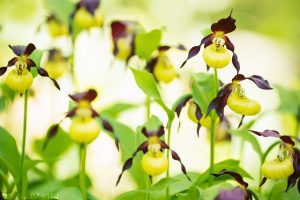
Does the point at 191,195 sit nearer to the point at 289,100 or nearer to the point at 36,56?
the point at 36,56

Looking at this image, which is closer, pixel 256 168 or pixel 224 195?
pixel 224 195

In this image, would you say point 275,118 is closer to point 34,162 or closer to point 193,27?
point 193,27

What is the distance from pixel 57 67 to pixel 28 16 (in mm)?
2423

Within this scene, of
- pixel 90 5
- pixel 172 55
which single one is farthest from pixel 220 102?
pixel 172 55

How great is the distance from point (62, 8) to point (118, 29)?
248mm

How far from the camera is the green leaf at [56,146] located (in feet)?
6.82

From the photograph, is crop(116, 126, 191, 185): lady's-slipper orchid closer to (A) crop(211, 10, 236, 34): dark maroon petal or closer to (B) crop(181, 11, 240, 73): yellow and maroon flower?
(B) crop(181, 11, 240, 73): yellow and maroon flower

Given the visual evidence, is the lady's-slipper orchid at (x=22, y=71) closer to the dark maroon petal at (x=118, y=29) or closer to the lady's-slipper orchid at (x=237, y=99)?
the lady's-slipper orchid at (x=237, y=99)

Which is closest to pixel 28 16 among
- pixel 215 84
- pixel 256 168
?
pixel 256 168

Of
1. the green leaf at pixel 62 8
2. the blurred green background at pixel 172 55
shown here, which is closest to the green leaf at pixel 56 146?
the blurred green background at pixel 172 55

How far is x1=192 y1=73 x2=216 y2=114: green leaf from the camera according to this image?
1.44 m

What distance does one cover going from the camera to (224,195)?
3.73 feet

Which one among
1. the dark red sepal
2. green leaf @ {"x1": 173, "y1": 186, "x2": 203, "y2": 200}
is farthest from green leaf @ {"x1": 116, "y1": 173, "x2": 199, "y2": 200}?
the dark red sepal

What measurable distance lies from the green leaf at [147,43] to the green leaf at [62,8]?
0.44 meters
